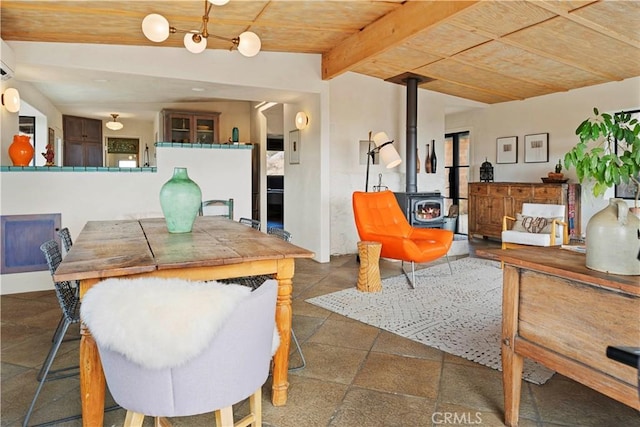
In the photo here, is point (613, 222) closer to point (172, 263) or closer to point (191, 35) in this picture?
point (172, 263)

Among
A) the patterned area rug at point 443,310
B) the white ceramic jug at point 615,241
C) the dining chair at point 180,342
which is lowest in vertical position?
the patterned area rug at point 443,310

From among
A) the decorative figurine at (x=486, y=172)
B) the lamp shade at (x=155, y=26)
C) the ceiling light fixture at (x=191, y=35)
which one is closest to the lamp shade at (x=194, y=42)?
Result: the ceiling light fixture at (x=191, y=35)

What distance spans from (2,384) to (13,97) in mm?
3811

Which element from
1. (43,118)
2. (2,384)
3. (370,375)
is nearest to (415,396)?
(370,375)

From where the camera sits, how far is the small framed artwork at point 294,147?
5965mm

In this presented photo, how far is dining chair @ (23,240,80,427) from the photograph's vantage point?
6.02 ft

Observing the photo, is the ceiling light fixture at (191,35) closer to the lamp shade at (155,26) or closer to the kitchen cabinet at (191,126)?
the lamp shade at (155,26)

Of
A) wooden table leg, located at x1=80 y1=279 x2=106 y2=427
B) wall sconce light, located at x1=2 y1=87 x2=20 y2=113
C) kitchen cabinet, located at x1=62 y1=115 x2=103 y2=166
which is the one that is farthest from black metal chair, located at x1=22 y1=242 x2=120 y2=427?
kitchen cabinet, located at x1=62 y1=115 x2=103 y2=166

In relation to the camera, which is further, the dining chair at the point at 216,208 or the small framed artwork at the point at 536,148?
the small framed artwork at the point at 536,148

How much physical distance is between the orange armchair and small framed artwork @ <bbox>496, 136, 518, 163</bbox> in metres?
3.49

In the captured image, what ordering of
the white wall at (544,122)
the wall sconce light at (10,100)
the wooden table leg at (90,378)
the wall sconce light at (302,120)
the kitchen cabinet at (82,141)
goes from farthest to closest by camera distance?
the kitchen cabinet at (82,141), the white wall at (544,122), the wall sconce light at (302,120), the wall sconce light at (10,100), the wooden table leg at (90,378)

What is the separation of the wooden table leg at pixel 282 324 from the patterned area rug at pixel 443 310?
1.15 meters

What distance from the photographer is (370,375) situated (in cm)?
224

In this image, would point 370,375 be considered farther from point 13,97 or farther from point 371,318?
point 13,97
